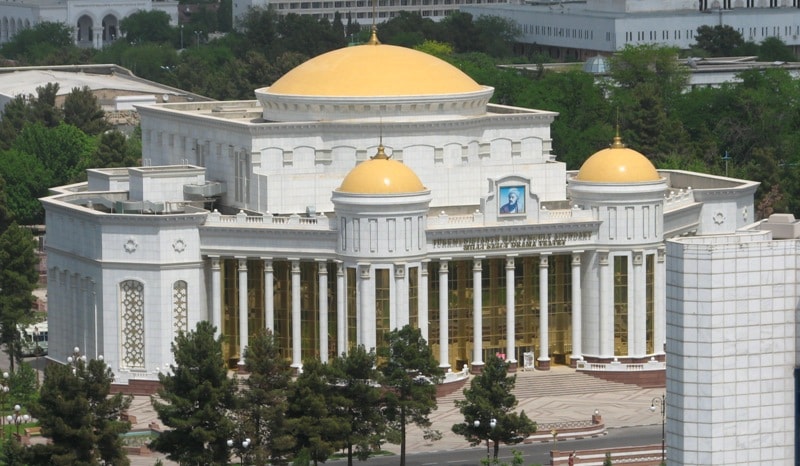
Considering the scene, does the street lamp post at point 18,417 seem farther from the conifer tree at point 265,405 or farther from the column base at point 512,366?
the column base at point 512,366

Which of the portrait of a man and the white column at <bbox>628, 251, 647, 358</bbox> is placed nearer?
the portrait of a man

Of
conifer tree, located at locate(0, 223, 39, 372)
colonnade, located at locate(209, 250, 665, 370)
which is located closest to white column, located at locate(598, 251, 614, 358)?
colonnade, located at locate(209, 250, 665, 370)

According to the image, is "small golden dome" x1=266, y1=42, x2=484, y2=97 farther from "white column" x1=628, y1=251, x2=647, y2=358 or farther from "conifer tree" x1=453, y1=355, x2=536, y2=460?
"conifer tree" x1=453, y1=355, x2=536, y2=460

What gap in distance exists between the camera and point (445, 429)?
490 ft

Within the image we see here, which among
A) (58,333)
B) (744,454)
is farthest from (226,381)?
(744,454)

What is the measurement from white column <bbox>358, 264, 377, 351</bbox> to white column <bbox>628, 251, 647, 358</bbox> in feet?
42.2

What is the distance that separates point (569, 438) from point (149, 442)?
17939 millimetres

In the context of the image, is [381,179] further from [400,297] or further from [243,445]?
[243,445]

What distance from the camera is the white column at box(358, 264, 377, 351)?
156 m

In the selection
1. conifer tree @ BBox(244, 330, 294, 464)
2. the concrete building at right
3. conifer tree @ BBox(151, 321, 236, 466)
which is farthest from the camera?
conifer tree @ BBox(244, 330, 294, 464)

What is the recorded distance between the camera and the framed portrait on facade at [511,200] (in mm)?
158500

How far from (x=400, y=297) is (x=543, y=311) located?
8004 mm

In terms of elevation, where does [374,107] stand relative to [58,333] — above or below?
above

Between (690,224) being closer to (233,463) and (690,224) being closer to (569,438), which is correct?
(569,438)
